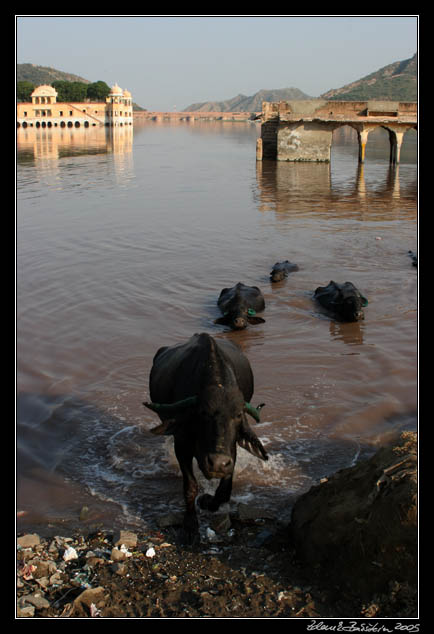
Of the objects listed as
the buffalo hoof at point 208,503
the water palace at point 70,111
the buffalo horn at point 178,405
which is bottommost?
the buffalo hoof at point 208,503

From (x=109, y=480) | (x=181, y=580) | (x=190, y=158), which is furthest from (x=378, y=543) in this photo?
(x=190, y=158)

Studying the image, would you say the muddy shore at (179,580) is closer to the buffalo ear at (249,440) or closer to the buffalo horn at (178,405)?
the buffalo ear at (249,440)

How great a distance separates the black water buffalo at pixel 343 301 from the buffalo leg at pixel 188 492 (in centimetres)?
718

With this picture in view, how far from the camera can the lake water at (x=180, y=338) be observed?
688 centimetres

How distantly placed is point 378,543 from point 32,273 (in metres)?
13.3

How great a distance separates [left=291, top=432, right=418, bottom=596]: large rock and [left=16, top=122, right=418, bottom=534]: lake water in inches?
43.4

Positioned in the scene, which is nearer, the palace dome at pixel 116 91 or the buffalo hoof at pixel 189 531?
the buffalo hoof at pixel 189 531

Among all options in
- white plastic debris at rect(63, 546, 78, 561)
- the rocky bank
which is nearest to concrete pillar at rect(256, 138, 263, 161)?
the rocky bank

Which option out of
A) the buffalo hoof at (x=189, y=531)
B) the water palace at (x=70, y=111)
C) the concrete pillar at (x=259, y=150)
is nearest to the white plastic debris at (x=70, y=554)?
Result: the buffalo hoof at (x=189, y=531)

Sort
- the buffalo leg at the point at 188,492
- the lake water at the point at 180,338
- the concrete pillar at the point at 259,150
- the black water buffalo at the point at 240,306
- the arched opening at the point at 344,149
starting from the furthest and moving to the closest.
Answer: the arched opening at the point at 344,149, the concrete pillar at the point at 259,150, the black water buffalo at the point at 240,306, the lake water at the point at 180,338, the buffalo leg at the point at 188,492

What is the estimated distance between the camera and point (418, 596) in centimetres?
389

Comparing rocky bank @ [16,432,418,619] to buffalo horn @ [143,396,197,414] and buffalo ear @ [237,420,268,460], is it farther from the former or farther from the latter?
buffalo horn @ [143,396,197,414]

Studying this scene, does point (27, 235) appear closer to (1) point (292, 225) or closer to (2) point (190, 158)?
(1) point (292, 225)

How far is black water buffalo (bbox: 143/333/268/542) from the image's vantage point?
490cm
